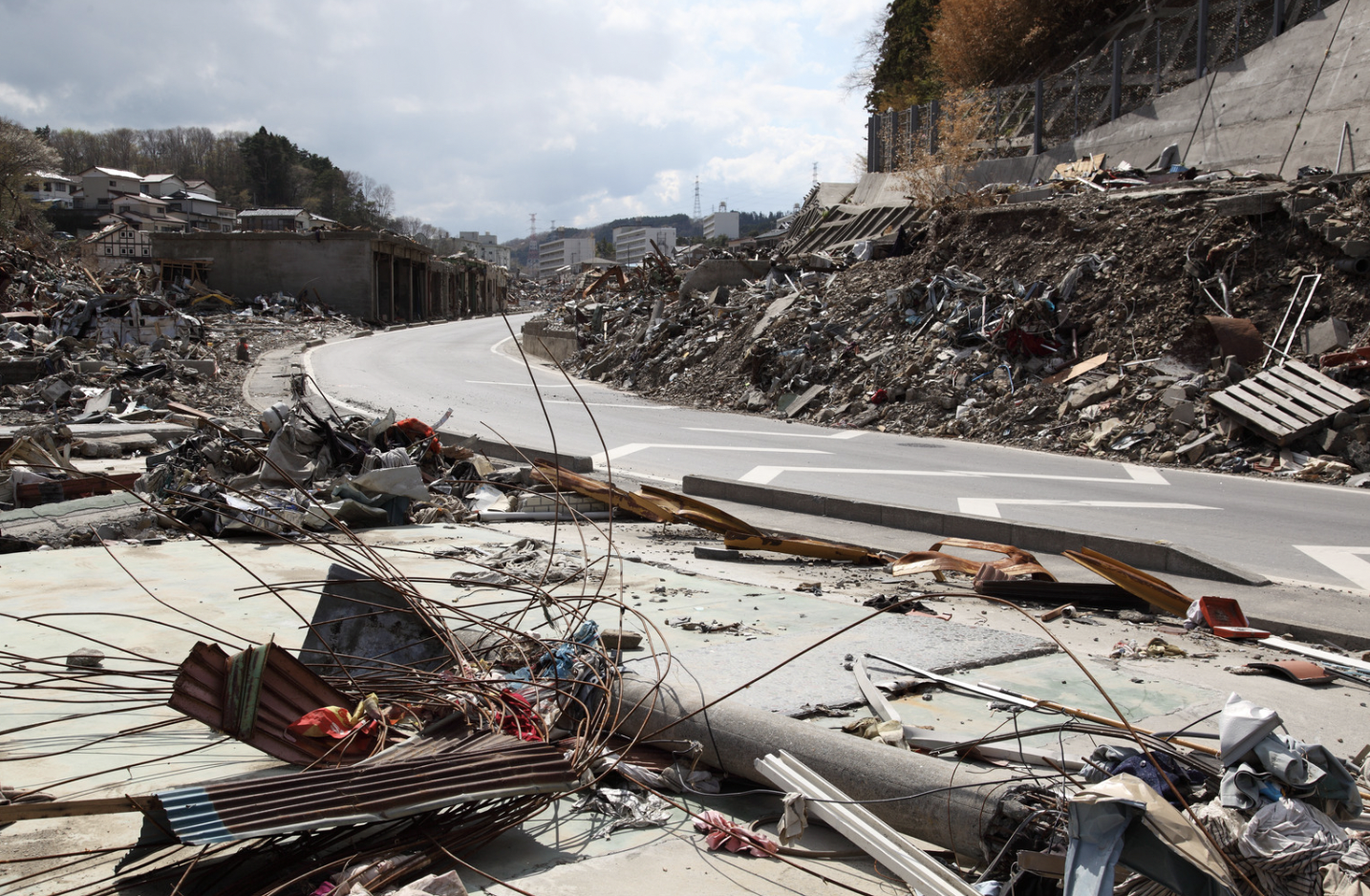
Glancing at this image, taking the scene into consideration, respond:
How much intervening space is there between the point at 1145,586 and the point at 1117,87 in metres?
23.4

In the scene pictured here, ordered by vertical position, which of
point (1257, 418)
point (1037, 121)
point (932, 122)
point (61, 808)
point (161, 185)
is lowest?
point (61, 808)

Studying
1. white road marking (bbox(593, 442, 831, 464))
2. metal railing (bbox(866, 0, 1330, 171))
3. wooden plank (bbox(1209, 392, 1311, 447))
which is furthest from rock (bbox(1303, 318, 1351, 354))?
metal railing (bbox(866, 0, 1330, 171))

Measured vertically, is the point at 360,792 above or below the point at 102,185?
below

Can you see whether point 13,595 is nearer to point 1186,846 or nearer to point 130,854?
point 130,854

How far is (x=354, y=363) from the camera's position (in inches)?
1113

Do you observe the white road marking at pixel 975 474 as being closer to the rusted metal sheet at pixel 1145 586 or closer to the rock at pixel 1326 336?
the rock at pixel 1326 336

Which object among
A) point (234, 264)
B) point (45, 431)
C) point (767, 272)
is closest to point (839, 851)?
point (45, 431)

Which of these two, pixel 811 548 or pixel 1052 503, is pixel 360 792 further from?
pixel 1052 503

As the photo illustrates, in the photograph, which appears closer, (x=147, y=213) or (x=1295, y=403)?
(x=1295, y=403)

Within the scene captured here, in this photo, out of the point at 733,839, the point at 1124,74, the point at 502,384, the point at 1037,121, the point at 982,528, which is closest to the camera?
the point at 733,839

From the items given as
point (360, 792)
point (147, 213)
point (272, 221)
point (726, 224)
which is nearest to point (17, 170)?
point (272, 221)

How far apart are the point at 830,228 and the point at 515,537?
2746 centimetres

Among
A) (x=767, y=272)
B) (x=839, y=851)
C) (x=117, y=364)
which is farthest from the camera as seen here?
(x=767, y=272)

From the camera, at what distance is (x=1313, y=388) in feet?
39.9
